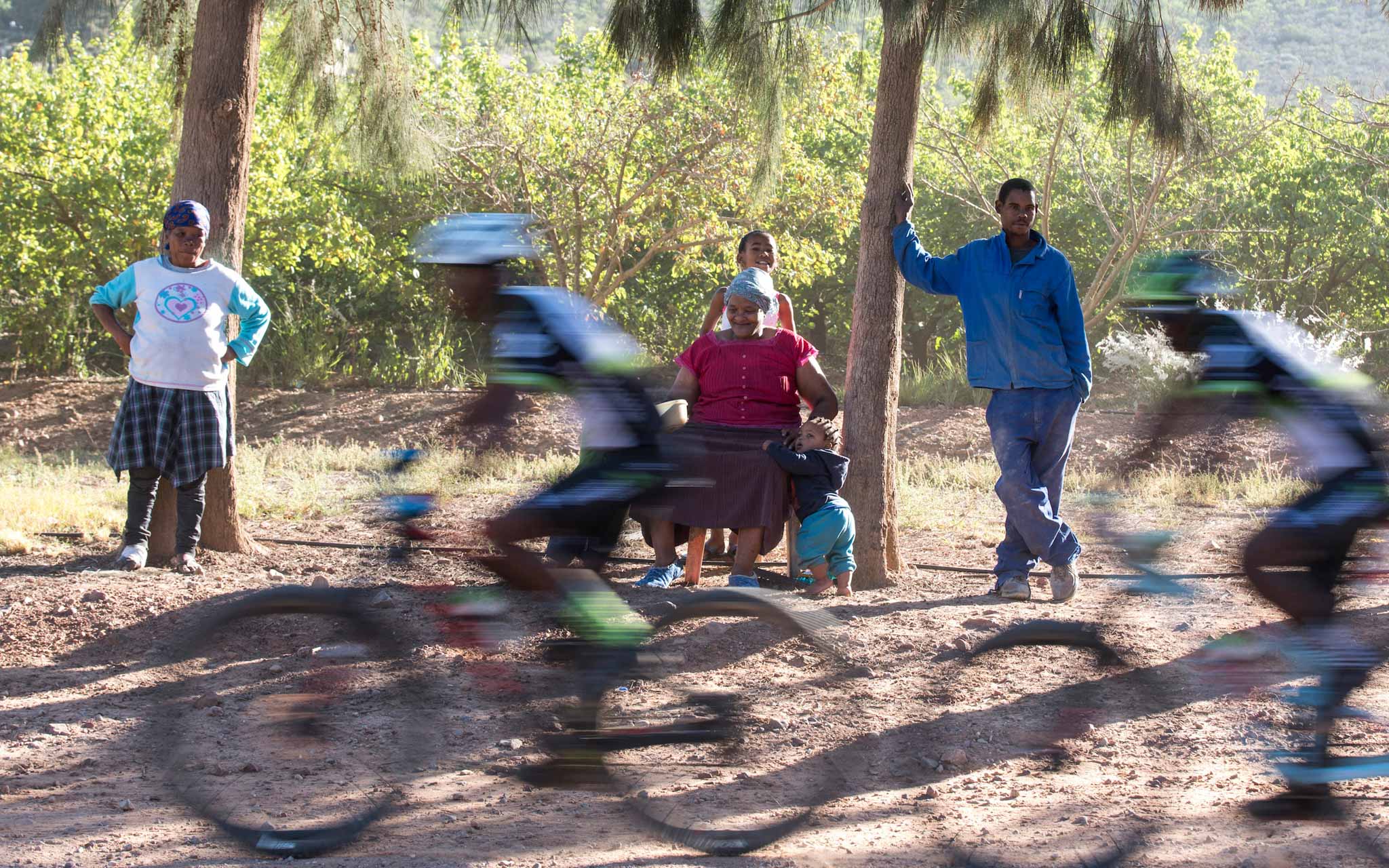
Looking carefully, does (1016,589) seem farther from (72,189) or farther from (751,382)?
(72,189)

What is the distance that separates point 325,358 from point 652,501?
536 inches

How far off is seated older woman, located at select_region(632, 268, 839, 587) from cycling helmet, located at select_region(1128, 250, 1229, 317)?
1961 mm

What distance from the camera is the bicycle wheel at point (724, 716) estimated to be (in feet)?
10.9

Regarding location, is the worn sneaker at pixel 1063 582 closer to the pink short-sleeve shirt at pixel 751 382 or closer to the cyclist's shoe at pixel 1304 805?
the pink short-sleeve shirt at pixel 751 382

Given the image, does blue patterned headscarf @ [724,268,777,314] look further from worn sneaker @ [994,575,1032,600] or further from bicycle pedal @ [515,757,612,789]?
bicycle pedal @ [515,757,612,789]

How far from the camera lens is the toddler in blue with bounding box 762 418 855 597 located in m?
5.49

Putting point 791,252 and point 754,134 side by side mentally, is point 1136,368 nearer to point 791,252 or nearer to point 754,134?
point 791,252

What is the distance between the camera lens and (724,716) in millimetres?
3355

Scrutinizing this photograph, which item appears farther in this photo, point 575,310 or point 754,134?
point 754,134

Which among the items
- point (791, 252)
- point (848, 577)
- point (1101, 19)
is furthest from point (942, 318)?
point (848, 577)

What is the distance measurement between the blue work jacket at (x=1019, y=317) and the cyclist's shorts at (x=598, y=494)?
2312 mm

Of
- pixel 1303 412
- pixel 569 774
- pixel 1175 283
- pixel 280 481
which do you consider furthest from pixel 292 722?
pixel 280 481

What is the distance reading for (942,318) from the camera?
2303cm

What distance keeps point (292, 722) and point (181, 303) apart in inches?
119
